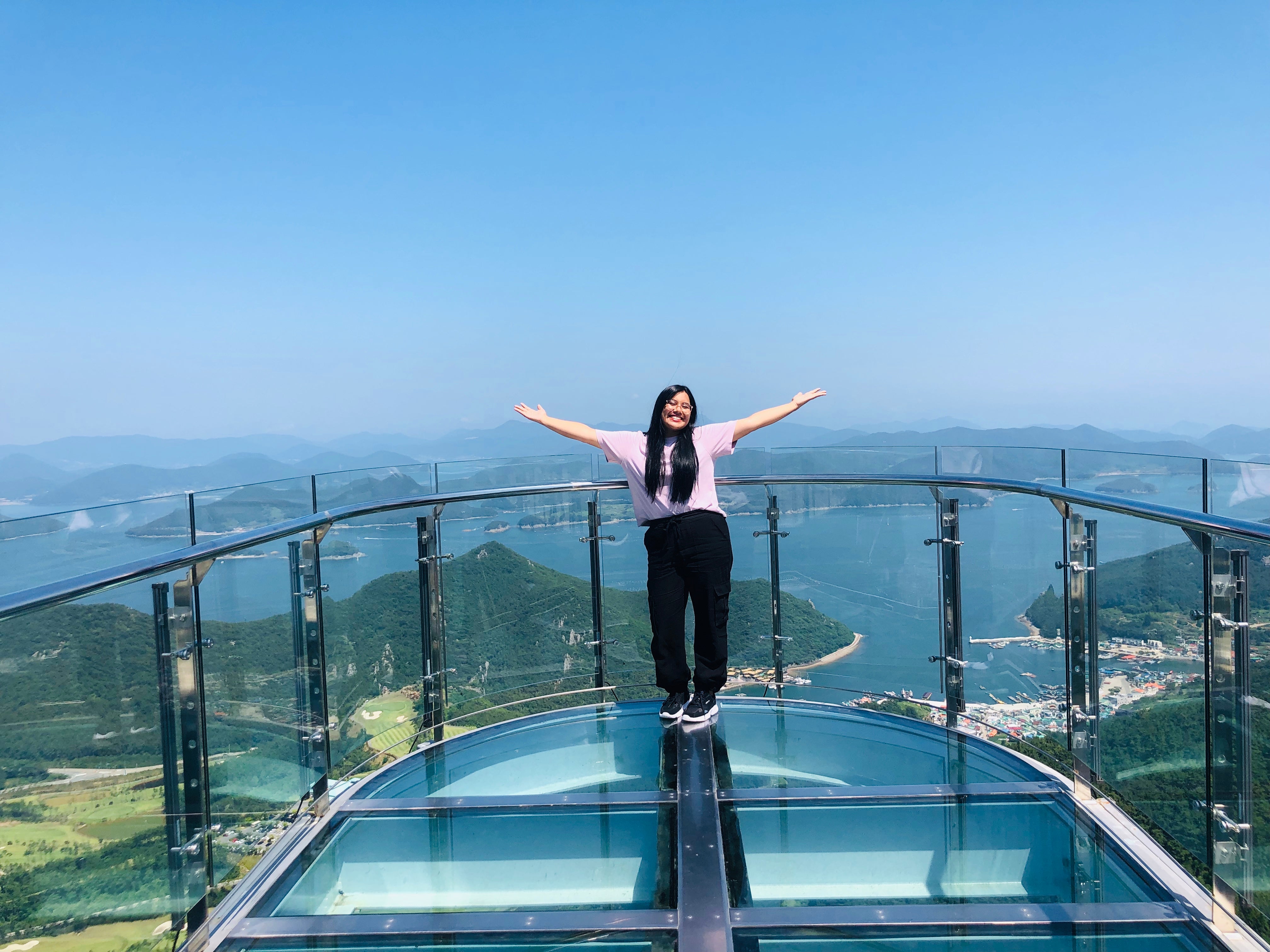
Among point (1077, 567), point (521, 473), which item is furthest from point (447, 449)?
point (1077, 567)

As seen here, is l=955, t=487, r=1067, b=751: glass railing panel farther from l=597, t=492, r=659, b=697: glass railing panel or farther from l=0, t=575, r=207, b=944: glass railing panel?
l=0, t=575, r=207, b=944: glass railing panel

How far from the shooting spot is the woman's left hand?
3.12 m

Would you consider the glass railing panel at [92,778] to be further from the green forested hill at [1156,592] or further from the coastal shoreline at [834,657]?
the coastal shoreline at [834,657]

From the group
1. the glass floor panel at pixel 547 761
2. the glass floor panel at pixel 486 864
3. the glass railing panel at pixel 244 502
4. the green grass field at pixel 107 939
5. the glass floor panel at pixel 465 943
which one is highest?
the glass railing panel at pixel 244 502

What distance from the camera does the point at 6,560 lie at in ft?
12.5

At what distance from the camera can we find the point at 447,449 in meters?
22.5

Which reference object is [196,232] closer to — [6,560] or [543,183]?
[543,183]

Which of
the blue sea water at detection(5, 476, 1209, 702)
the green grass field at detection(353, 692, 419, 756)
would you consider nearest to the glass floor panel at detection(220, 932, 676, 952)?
the blue sea water at detection(5, 476, 1209, 702)

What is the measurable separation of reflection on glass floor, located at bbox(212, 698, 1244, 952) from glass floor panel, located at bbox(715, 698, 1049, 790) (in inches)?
0.5

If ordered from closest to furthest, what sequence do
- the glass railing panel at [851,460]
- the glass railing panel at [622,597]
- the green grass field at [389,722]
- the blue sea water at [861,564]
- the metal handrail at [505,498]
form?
the metal handrail at [505,498], the blue sea water at [861,564], the green grass field at [389,722], the glass railing panel at [622,597], the glass railing panel at [851,460]

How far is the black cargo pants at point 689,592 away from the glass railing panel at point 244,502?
2.05 metres

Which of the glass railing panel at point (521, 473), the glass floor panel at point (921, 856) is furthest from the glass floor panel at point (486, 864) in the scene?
the glass railing panel at point (521, 473)

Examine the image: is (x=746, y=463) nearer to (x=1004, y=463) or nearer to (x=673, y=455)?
(x=673, y=455)

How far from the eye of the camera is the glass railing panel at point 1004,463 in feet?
9.37
